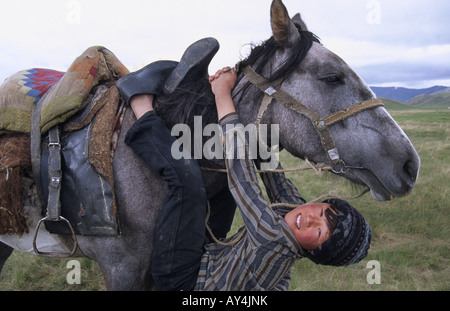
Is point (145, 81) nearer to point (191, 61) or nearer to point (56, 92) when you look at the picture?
point (191, 61)

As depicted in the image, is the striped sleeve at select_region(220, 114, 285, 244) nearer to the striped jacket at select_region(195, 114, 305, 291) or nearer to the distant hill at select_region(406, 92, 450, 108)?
the striped jacket at select_region(195, 114, 305, 291)

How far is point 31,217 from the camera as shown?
222 centimetres

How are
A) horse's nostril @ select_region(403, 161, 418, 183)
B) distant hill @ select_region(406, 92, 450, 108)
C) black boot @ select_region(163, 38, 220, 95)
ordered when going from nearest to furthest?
horse's nostril @ select_region(403, 161, 418, 183), black boot @ select_region(163, 38, 220, 95), distant hill @ select_region(406, 92, 450, 108)

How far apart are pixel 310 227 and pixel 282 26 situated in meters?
1.18

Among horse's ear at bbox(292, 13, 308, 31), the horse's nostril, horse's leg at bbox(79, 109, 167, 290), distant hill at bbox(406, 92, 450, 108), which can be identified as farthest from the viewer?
distant hill at bbox(406, 92, 450, 108)

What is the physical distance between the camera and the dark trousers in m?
1.94

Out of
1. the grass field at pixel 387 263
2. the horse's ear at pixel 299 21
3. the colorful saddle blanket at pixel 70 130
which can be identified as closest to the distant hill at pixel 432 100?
the grass field at pixel 387 263

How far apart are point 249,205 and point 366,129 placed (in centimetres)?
77

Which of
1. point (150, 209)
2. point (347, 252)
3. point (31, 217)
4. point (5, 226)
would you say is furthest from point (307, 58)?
point (5, 226)

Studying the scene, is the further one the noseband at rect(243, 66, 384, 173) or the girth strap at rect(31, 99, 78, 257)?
the girth strap at rect(31, 99, 78, 257)

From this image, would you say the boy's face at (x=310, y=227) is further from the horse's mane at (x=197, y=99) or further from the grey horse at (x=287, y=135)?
the horse's mane at (x=197, y=99)

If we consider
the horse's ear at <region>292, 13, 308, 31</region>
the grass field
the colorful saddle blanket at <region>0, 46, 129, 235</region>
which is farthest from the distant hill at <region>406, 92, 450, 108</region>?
the colorful saddle blanket at <region>0, 46, 129, 235</region>

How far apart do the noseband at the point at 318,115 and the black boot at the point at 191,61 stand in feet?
1.30
